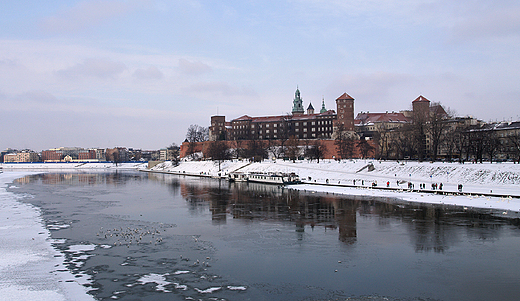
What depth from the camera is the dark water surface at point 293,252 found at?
1253cm

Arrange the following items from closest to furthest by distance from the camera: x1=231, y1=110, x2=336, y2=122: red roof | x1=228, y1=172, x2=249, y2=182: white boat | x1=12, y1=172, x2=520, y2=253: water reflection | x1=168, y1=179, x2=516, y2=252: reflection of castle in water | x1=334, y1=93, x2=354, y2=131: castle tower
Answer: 1. x1=12, y1=172, x2=520, y2=253: water reflection
2. x1=168, y1=179, x2=516, y2=252: reflection of castle in water
3. x1=228, y1=172, x2=249, y2=182: white boat
4. x1=334, y1=93, x2=354, y2=131: castle tower
5. x1=231, y1=110, x2=336, y2=122: red roof

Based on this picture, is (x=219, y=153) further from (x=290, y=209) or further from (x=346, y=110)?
(x=290, y=209)

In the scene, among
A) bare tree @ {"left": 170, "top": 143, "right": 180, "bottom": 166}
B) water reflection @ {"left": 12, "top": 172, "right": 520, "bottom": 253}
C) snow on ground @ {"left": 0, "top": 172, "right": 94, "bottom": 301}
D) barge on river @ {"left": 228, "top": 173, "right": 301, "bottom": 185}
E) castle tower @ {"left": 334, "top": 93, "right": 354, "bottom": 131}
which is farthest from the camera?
bare tree @ {"left": 170, "top": 143, "right": 180, "bottom": 166}

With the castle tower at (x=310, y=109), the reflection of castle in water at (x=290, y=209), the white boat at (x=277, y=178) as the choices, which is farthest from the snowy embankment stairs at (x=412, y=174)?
the castle tower at (x=310, y=109)

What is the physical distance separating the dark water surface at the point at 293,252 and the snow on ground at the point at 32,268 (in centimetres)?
51

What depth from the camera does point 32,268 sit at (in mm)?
14570

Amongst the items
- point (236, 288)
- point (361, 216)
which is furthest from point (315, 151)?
point (236, 288)

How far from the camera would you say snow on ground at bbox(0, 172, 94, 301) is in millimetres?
12039

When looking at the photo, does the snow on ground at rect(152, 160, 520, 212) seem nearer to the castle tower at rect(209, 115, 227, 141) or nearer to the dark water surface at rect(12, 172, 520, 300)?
the dark water surface at rect(12, 172, 520, 300)

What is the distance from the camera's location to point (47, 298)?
38.2ft

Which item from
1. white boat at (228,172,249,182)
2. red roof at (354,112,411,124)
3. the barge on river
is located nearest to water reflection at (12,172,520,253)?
the barge on river

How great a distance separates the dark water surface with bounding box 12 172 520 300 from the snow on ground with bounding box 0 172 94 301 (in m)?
0.51

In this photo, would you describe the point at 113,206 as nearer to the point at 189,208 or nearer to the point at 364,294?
the point at 189,208

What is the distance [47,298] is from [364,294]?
925 centimetres
